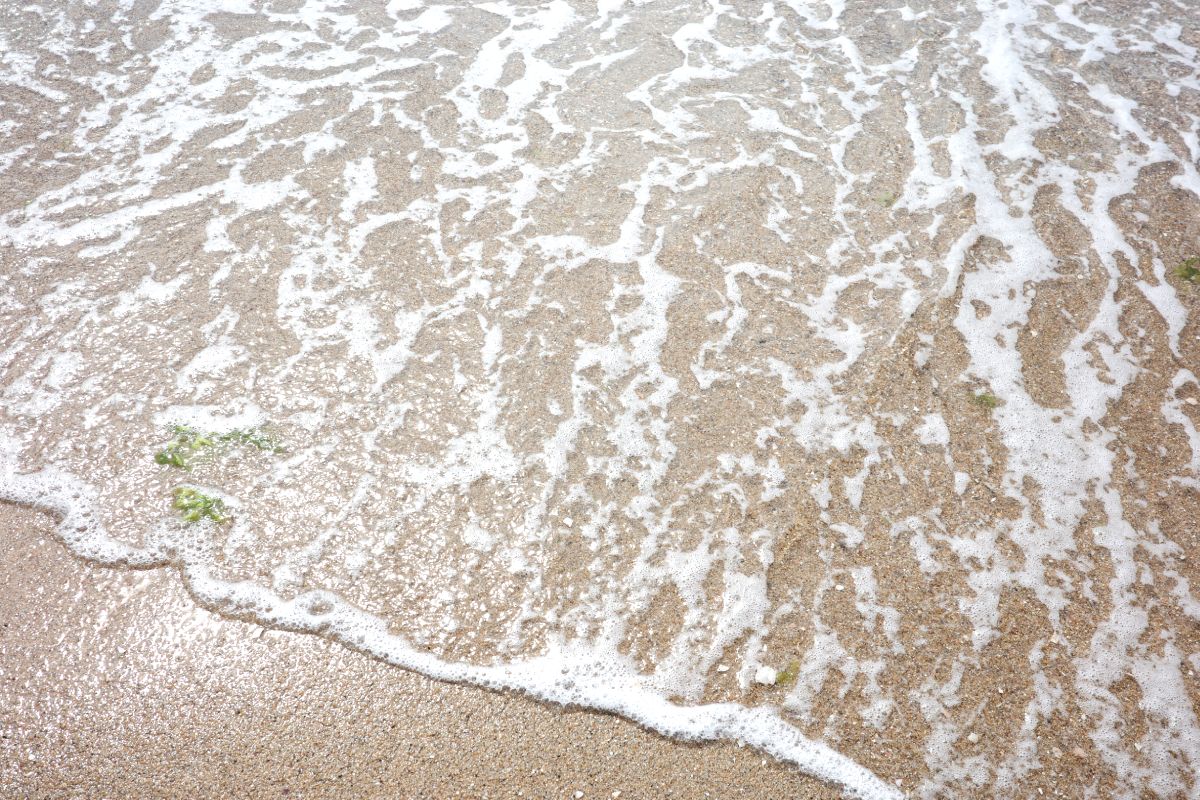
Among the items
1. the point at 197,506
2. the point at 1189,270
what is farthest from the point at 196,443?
the point at 1189,270

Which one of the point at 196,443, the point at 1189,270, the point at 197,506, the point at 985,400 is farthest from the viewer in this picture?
the point at 1189,270

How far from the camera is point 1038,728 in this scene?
2.68 meters

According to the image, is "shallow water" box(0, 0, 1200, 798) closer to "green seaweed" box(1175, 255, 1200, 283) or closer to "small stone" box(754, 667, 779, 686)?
"small stone" box(754, 667, 779, 686)

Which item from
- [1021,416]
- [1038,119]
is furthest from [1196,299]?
[1038,119]

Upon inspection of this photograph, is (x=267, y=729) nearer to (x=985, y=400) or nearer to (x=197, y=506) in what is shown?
(x=197, y=506)

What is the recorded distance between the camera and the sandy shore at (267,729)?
98.6 inches

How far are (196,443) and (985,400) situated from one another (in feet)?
11.6

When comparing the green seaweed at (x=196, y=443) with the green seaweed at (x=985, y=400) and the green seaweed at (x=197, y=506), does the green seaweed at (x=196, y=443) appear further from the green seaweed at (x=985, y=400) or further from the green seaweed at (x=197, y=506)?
the green seaweed at (x=985, y=400)

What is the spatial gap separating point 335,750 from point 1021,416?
10.4 ft

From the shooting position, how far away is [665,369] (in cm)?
385

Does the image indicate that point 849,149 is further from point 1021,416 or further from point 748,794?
point 748,794

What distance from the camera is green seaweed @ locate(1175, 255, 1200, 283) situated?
439cm

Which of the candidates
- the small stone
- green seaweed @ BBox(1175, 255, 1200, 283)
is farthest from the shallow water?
green seaweed @ BBox(1175, 255, 1200, 283)

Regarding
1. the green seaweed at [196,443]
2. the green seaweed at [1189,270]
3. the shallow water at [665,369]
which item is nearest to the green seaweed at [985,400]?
the shallow water at [665,369]
